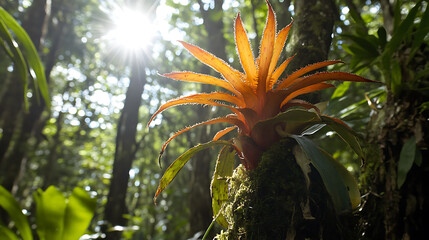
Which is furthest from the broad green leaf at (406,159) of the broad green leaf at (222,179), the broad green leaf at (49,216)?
the broad green leaf at (49,216)

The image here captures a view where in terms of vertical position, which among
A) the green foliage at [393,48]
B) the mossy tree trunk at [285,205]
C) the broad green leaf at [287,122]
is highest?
the green foliage at [393,48]

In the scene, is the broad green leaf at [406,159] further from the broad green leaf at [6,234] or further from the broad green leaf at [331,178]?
the broad green leaf at [6,234]

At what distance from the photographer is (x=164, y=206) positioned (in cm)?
734

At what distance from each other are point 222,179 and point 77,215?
4.12ft

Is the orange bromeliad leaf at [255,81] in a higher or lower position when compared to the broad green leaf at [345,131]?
higher

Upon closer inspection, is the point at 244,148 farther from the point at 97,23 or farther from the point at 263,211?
the point at 97,23

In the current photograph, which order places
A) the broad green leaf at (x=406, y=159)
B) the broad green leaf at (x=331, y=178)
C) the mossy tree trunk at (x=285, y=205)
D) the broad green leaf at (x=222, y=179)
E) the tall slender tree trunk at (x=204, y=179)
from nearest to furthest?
the broad green leaf at (x=331, y=178) → the mossy tree trunk at (x=285, y=205) → the broad green leaf at (x=222, y=179) → the broad green leaf at (x=406, y=159) → the tall slender tree trunk at (x=204, y=179)

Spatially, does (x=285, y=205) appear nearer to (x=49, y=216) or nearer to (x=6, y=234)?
(x=49, y=216)

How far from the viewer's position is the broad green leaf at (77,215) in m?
1.78

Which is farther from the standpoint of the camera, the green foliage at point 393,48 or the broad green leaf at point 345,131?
the green foliage at point 393,48

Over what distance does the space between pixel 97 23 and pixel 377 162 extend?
758 centimetres

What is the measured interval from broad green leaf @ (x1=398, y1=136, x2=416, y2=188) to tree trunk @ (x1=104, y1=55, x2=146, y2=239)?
2520 mm

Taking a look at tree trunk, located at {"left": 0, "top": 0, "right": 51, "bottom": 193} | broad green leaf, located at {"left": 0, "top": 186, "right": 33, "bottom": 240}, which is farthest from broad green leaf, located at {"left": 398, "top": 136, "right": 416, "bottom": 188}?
tree trunk, located at {"left": 0, "top": 0, "right": 51, "bottom": 193}

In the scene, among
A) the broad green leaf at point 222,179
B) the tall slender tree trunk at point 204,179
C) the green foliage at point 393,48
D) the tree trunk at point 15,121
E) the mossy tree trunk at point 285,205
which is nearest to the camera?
the mossy tree trunk at point 285,205
